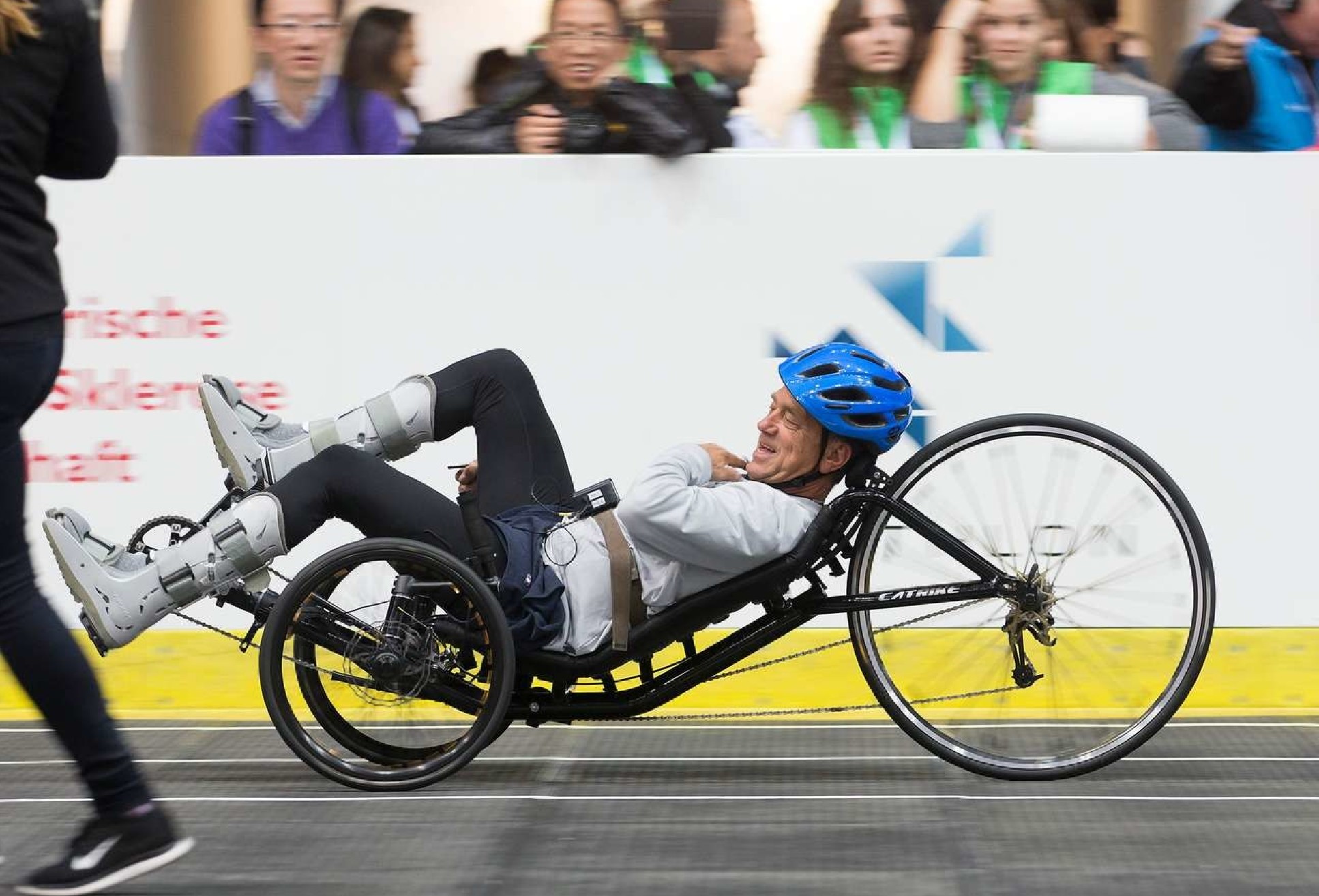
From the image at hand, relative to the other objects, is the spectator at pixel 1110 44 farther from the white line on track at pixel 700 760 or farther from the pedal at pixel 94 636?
the pedal at pixel 94 636

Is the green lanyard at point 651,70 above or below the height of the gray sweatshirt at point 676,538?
above

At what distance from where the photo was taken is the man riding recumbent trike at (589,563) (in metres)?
4.41

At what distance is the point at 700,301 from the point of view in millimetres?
5480

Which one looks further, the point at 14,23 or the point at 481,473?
the point at 481,473

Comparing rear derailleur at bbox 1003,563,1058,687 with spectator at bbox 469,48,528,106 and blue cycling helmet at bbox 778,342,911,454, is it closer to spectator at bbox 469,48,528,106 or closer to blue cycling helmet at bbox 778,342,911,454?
blue cycling helmet at bbox 778,342,911,454

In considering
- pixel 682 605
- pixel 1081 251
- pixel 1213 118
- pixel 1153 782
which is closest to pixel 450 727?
pixel 682 605

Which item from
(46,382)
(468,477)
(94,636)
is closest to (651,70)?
(468,477)

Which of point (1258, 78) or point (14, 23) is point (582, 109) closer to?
point (1258, 78)

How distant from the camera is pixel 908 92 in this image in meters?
5.66

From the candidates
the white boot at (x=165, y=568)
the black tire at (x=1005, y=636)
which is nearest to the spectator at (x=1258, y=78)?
the black tire at (x=1005, y=636)

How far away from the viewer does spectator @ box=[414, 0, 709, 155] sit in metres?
5.45

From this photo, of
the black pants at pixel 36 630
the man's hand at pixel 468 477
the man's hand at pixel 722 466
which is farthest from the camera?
the man's hand at pixel 468 477

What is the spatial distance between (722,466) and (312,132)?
176cm

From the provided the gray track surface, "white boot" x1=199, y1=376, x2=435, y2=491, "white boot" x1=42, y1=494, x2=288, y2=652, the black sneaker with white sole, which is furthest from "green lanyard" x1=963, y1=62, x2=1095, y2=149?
the black sneaker with white sole
